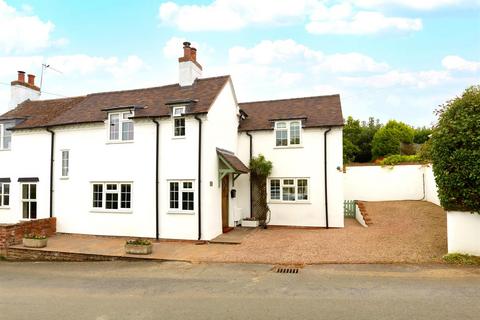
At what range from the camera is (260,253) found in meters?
11.9

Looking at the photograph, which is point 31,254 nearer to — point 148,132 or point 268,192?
point 148,132

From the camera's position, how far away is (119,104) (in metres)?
17.0

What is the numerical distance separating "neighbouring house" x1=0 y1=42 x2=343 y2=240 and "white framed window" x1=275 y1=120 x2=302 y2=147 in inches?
2.1

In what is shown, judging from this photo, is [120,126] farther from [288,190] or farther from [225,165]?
[288,190]

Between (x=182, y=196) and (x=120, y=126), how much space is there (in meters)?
4.64

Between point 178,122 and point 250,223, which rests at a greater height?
point 178,122

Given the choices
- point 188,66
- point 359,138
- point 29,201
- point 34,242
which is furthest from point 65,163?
point 359,138

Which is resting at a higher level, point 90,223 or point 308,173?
point 308,173

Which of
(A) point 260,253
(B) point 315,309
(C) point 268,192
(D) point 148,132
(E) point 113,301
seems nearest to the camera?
(B) point 315,309

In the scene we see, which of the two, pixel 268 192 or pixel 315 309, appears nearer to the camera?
pixel 315 309

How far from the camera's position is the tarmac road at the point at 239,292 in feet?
21.3

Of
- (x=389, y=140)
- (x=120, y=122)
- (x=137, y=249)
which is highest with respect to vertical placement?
(x=389, y=140)

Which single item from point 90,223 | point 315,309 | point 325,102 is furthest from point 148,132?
point 315,309

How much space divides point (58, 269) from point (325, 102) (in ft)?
49.1
